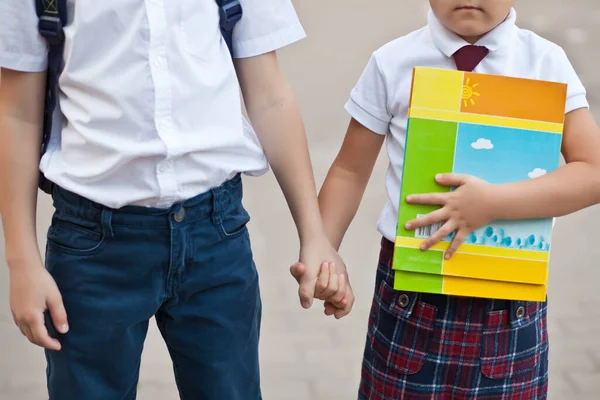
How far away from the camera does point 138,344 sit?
1.26m

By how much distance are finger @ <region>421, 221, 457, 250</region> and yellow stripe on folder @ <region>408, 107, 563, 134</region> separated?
140 millimetres

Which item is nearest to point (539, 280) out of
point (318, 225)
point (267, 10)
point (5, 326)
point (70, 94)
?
point (318, 225)

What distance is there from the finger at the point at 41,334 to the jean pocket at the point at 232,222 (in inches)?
10.1

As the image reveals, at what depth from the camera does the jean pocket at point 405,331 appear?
1.33m

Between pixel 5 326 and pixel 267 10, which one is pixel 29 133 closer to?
pixel 267 10

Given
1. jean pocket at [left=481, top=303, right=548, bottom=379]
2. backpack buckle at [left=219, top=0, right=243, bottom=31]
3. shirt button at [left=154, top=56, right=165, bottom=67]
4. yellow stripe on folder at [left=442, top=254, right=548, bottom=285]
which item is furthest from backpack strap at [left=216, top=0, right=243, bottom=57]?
jean pocket at [left=481, top=303, right=548, bottom=379]

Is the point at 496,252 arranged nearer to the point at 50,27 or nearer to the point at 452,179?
the point at 452,179

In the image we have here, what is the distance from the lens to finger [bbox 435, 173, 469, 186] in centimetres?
123

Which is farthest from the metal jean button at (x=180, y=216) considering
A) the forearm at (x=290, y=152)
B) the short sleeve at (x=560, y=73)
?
the short sleeve at (x=560, y=73)

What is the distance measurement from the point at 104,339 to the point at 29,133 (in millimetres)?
285

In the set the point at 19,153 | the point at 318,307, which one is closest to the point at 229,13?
the point at 19,153

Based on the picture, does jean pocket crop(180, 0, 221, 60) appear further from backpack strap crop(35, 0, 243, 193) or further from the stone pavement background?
the stone pavement background

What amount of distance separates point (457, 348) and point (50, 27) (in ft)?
2.34

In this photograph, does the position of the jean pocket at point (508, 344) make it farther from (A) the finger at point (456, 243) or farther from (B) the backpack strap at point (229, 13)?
(B) the backpack strap at point (229, 13)
